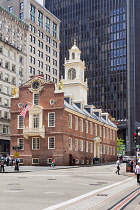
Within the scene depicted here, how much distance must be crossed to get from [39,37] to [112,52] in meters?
49.7

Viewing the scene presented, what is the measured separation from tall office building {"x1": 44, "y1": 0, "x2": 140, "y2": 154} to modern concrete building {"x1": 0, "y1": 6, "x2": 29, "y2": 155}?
56.3 m

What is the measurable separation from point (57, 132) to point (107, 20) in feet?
317

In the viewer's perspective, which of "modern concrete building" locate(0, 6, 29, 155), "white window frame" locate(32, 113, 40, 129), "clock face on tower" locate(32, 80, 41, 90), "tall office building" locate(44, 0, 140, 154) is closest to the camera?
"white window frame" locate(32, 113, 40, 129)

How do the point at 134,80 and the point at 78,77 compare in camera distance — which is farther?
the point at 134,80

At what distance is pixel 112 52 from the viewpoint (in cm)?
13812

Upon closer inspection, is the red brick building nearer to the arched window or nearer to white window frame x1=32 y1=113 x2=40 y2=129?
white window frame x1=32 y1=113 x2=40 y2=129

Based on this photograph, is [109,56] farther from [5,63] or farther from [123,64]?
[5,63]

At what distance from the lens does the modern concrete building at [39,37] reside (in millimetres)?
90812

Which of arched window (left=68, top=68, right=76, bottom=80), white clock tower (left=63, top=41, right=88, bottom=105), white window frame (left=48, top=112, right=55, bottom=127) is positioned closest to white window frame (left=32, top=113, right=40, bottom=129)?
white window frame (left=48, top=112, right=55, bottom=127)

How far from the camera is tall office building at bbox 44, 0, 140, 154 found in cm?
13288

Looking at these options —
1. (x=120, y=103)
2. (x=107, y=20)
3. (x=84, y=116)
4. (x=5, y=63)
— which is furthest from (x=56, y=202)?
(x=107, y=20)

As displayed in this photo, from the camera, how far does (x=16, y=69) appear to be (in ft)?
274

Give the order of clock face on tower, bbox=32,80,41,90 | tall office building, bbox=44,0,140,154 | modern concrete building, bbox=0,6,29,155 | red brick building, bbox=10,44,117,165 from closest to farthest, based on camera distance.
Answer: red brick building, bbox=10,44,117,165
clock face on tower, bbox=32,80,41,90
modern concrete building, bbox=0,6,29,155
tall office building, bbox=44,0,140,154

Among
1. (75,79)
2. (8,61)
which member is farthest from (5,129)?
(75,79)
